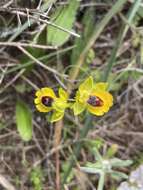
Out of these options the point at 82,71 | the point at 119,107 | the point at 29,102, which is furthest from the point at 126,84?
the point at 29,102

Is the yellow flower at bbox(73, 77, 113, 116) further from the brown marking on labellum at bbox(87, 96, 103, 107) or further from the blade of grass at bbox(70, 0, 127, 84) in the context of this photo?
the blade of grass at bbox(70, 0, 127, 84)

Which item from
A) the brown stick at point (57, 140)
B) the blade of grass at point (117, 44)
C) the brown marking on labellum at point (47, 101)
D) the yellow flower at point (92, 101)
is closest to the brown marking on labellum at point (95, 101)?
the yellow flower at point (92, 101)

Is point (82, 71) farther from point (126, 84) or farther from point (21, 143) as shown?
point (21, 143)

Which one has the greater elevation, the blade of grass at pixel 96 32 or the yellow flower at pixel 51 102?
the blade of grass at pixel 96 32

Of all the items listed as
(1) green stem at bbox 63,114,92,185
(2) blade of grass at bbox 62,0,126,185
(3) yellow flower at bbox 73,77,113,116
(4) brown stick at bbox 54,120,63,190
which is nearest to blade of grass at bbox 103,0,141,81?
(2) blade of grass at bbox 62,0,126,185

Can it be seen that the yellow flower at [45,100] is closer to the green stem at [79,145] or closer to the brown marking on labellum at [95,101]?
the brown marking on labellum at [95,101]

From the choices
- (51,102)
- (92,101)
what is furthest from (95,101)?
(51,102)
